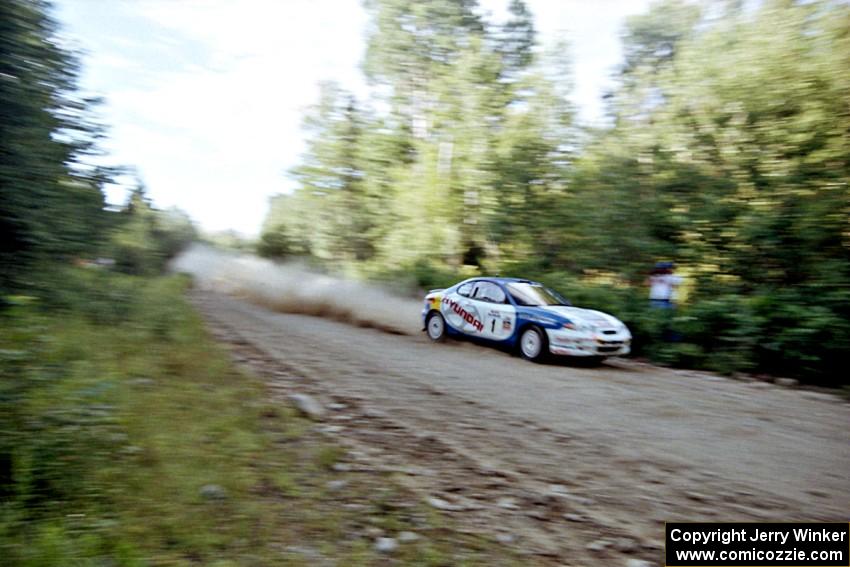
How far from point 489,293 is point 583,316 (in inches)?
85.2

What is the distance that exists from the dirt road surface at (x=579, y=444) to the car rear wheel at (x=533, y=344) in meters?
0.45

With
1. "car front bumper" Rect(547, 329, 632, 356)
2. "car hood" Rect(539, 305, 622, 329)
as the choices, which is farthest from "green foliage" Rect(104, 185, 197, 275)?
"car front bumper" Rect(547, 329, 632, 356)

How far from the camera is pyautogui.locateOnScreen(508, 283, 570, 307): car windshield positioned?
38.8 ft

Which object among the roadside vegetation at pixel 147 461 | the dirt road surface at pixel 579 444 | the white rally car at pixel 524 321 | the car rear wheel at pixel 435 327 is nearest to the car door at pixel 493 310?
the white rally car at pixel 524 321

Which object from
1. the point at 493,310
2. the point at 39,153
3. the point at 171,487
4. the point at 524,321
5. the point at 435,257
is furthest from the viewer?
the point at 435,257

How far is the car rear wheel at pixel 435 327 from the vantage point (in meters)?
13.3

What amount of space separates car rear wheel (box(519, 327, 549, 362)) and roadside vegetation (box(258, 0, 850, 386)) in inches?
108

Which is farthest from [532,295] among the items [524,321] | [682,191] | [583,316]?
[682,191]

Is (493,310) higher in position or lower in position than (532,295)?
lower

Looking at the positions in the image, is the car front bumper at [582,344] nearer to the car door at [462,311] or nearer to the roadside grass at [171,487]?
the car door at [462,311]

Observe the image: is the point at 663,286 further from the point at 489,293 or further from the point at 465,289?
the point at 465,289

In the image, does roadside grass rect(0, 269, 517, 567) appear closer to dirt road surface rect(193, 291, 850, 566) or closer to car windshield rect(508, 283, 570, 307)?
dirt road surface rect(193, 291, 850, 566)

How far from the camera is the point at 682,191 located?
46.4 ft

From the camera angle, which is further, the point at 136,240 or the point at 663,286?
the point at 663,286
